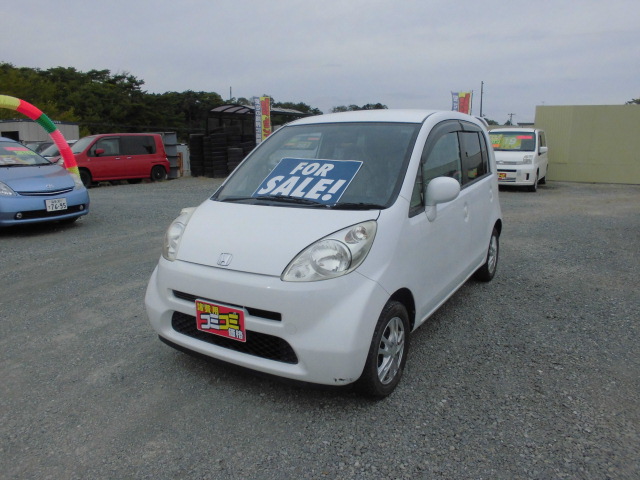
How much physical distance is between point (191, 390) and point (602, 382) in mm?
2401

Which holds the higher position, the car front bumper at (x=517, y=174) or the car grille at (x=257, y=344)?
the car front bumper at (x=517, y=174)

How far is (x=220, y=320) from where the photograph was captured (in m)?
2.54

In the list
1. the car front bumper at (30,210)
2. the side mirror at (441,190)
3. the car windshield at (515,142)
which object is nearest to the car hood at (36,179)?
the car front bumper at (30,210)

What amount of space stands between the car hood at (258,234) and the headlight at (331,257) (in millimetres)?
39

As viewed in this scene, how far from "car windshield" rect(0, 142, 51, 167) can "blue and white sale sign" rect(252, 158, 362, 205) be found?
5955mm

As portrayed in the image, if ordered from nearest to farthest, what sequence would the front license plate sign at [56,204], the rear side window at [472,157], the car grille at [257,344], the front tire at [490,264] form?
the car grille at [257,344] → the rear side window at [472,157] → the front tire at [490,264] → the front license plate sign at [56,204]

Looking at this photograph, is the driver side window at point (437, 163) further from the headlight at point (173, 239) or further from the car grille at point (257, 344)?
the headlight at point (173, 239)

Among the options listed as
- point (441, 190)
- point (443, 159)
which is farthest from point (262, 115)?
point (441, 190)

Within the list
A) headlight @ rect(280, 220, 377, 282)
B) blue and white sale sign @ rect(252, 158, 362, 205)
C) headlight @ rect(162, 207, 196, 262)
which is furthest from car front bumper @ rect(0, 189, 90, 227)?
headlight @ rect(280, 220, 377, 282)

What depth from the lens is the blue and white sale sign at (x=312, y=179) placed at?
116 inches

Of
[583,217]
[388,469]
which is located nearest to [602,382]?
[388,469]

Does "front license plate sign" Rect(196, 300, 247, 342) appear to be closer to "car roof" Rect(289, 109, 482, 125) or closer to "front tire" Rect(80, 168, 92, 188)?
"car roof" Rect(289, 109, 482, 125)

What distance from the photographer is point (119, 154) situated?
15.2 metres

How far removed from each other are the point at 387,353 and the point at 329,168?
1.21m
